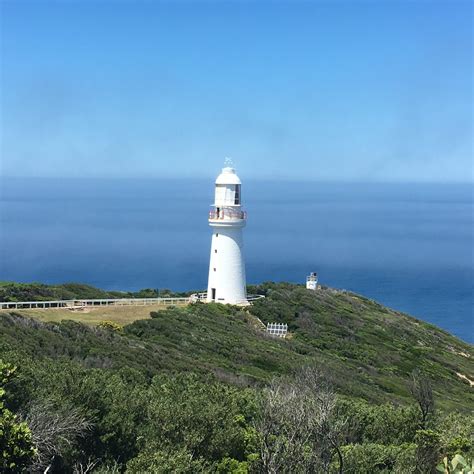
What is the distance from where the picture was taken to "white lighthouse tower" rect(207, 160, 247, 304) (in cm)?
3653

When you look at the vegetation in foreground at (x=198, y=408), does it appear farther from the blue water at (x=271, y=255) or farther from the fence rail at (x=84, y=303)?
the blue water at (x=271, y=255)

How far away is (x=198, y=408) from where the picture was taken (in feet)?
38.6

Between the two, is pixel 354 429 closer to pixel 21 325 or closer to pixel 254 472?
pixel 254 472

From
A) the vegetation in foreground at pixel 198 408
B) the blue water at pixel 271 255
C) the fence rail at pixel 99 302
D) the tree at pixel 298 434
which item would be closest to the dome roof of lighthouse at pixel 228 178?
the fence rail at pixel 99 302

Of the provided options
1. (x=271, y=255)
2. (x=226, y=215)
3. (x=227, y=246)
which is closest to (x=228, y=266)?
(x=227, y=246)

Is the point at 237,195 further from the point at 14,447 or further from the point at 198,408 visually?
the point at 14,447

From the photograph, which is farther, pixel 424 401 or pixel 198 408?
pixel 424 401

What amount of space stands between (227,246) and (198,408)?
25.1 metres

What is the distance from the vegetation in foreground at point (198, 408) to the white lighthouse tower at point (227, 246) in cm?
701

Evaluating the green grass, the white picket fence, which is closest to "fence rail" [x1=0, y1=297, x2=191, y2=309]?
the green grass

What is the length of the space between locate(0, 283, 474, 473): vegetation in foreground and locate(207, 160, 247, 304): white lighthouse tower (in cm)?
701

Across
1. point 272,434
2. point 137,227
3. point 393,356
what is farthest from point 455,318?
point 137,227

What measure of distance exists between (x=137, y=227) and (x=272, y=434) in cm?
14492

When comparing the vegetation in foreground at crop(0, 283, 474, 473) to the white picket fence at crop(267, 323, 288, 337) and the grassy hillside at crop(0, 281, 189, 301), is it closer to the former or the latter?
the white picket fence at crop(267, 323, 288, 337)
